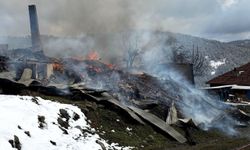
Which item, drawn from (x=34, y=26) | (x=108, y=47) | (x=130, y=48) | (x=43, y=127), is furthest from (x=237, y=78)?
(x=43, y=127)

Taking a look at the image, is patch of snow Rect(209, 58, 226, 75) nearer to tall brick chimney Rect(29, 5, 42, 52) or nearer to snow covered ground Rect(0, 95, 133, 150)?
tall brick chimney Rect(29, 5, 42, 52)

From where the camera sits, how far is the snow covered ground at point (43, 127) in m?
10.9

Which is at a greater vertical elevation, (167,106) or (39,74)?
(39,74)

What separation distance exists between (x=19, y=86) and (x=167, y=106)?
299 inches

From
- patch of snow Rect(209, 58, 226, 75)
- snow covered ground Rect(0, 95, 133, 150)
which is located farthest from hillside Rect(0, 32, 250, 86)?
snow covered ground Rect(0, 95, 133, 150)

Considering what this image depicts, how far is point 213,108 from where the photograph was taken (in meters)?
23.3

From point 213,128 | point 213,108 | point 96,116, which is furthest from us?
point 213,108

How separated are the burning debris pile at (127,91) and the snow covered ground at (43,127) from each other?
3109mm

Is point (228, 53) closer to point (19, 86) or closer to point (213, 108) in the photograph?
point (213, 108)

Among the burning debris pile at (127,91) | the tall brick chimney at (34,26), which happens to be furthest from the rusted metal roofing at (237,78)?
the tall brick chimney at (34,26)

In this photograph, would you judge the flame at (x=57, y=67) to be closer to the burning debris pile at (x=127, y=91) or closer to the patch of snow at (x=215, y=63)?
the burning debris pile at (x=127, y=91)

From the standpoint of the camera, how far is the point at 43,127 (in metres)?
12.5

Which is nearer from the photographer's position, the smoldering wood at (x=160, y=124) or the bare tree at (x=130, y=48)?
the smoldering wood at (x=160, y=124)

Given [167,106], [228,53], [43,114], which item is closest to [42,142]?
[43,114]
